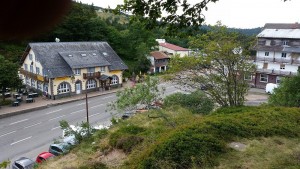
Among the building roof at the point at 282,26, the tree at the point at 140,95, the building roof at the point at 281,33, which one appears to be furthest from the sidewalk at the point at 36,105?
the building roof at the point at 282,26

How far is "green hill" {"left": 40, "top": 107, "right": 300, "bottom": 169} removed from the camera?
8.18 m

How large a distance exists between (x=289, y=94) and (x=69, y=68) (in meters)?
19.4

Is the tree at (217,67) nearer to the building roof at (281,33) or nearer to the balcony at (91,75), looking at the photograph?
the balcony at (91,75)

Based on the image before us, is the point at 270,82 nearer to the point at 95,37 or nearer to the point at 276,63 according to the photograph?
the point at 276,63

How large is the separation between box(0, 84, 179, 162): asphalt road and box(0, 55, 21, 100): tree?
2770 mm

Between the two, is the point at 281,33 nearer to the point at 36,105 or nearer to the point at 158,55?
the point at 158,55

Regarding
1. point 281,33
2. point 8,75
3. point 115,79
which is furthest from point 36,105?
point 281,33

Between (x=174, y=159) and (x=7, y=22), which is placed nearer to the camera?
(x=7, y=22)

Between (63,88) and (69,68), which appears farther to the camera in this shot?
(69,68)

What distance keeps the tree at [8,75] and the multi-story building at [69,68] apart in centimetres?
318

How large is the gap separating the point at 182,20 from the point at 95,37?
3466 centimetres

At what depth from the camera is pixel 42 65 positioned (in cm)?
2705

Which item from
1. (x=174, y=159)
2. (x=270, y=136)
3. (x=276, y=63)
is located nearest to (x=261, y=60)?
(x=276, y=63)

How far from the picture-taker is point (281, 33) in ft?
105
